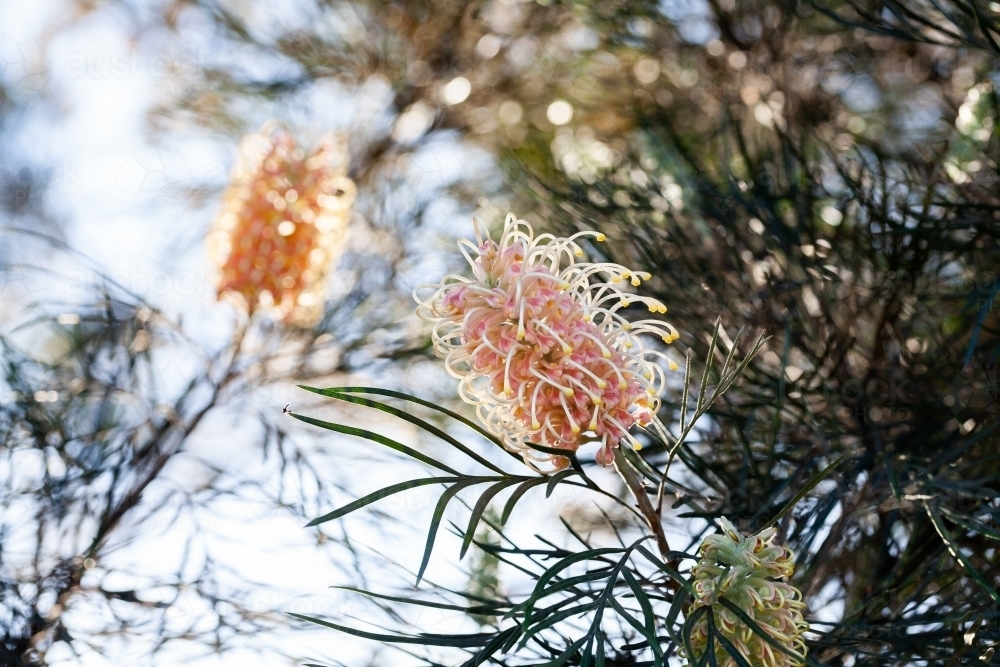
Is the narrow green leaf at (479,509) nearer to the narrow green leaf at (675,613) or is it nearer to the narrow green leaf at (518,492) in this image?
the narrow green leaf at (518,492)

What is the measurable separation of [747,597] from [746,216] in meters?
0.60

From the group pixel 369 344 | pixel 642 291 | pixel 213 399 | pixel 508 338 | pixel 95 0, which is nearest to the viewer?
pixel 508 338

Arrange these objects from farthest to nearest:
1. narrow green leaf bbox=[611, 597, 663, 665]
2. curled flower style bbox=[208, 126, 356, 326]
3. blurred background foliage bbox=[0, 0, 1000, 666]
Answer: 1. curled flower style bbox=[208, 126, 356, 326]
2. blurred background foliage bbox=[0, 0, 1000, 666]
3. narrow green leaf bbox=[611, 597, 663, 665]

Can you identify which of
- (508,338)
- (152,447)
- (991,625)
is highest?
(152,447)

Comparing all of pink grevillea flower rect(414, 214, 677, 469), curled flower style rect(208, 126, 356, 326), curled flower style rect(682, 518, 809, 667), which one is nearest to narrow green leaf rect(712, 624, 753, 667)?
curled flower style rect(682, 518, 809, 667)

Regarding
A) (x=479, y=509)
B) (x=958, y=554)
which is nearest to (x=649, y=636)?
(x=479, y=509)

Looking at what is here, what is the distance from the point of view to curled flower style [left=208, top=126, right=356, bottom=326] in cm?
115

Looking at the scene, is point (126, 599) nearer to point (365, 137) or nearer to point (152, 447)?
point (152, 447)

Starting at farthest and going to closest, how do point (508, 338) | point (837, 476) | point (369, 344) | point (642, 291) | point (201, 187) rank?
point (201, 187), point (369, 344), point (642, 291), point (837, 476), point (508, 338)

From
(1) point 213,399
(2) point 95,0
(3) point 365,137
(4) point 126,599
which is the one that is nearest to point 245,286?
(1) point 213,399

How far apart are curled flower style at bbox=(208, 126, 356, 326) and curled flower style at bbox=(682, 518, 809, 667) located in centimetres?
71

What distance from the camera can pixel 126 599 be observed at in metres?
0.92

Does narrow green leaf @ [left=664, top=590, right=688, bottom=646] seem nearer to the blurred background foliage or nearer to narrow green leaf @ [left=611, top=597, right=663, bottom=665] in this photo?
narrow green leaf @ [left=611, top=597, right=663, bottom=665]

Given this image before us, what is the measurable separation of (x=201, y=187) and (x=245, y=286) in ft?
2.14
